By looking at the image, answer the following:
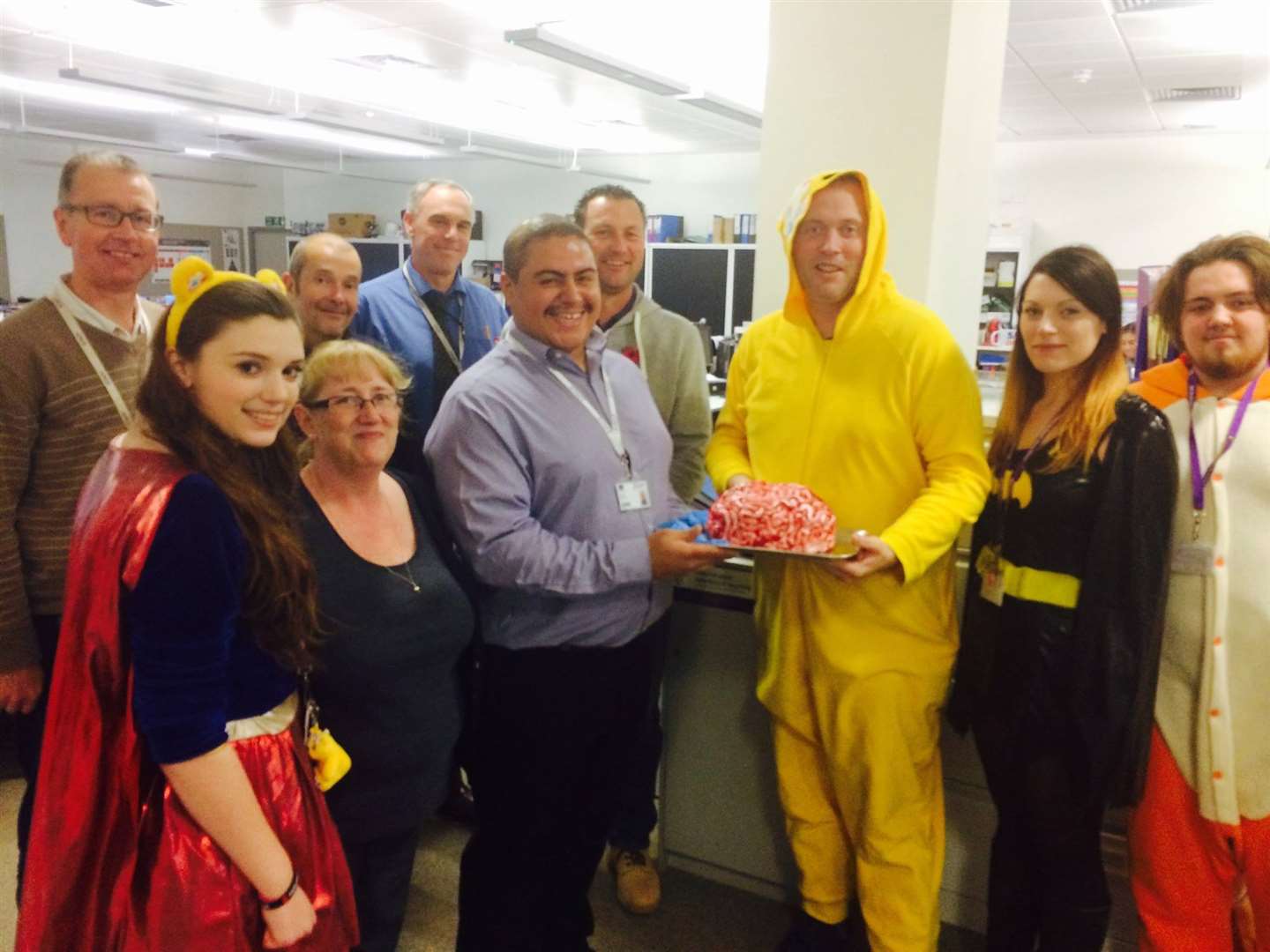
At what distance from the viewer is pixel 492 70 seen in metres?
6.45

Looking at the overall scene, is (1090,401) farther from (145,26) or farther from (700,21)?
(145,26)

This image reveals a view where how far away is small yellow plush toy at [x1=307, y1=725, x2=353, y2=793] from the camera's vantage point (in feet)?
4.83

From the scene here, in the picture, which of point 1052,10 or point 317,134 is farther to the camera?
point 317,134

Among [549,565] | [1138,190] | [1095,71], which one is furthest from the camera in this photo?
[1138,190]

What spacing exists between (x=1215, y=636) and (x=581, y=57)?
454 cm

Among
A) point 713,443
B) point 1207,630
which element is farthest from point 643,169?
point 1207,630

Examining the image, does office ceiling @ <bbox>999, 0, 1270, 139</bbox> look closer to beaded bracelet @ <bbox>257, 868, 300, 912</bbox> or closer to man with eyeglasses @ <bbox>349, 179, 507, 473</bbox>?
man with eyeglasses @ <bbox>349, 179, 507, 473</bbox>

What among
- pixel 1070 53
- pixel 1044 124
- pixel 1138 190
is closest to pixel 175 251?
pixel 1044 124

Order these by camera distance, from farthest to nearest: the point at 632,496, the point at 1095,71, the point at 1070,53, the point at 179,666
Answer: the point at 1095,71
the point at 1070,53
the point at 632,496
the point at 179,666

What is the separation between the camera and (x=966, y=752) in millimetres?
2219

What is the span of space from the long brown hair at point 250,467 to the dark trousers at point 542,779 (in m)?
0.56

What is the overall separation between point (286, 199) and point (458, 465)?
42.1 feet

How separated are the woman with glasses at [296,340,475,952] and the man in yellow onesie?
0.71m

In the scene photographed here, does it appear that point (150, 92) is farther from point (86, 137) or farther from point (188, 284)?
point (188, 284)
